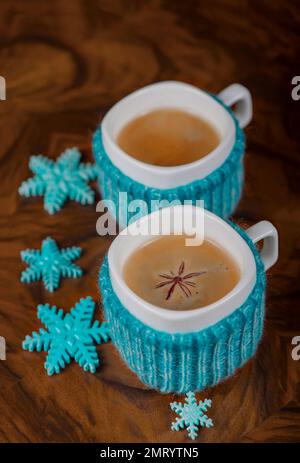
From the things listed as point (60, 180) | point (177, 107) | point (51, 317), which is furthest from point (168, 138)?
point (51, 317)

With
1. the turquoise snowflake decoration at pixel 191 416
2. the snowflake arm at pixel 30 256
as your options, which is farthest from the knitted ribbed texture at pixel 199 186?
the turquoise snowflake decoration at pixel 191 416

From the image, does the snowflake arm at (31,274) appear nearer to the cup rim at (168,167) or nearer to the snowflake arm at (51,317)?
the snowflake arm at (51,317)

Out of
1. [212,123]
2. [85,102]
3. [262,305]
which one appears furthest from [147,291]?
[85,102]

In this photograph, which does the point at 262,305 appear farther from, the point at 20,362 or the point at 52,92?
the point at 52,92

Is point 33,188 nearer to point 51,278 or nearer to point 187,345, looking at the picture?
point 51,278

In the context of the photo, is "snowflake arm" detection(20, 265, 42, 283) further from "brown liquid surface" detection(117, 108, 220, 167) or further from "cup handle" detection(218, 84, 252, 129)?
"cup handle" detection(218, 84, 252, 129)

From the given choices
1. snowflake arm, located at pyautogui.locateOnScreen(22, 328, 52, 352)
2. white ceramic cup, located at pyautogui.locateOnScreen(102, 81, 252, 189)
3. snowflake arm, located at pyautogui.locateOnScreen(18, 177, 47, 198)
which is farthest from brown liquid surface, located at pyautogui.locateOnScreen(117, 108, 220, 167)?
snowflake arm, located at pyautogui.locateOnScreen(22, 328, 52, 352)
